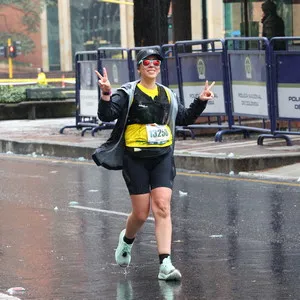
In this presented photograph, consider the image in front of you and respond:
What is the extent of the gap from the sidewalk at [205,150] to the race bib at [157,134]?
6348 millimetres

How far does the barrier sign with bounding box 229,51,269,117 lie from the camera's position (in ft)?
57.9

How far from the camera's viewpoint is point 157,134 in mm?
8492

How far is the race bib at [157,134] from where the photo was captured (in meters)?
8.45

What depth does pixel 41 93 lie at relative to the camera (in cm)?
2870

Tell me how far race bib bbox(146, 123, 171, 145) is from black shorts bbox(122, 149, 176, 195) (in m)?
0.11

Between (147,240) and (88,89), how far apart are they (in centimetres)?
1217

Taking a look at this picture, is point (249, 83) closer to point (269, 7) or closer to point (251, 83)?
point (251, 83)

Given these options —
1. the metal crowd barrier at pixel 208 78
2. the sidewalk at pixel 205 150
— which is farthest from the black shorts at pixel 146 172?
the metal crowd barrier at pixel 208 78

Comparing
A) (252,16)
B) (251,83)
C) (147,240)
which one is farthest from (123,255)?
(252,16)

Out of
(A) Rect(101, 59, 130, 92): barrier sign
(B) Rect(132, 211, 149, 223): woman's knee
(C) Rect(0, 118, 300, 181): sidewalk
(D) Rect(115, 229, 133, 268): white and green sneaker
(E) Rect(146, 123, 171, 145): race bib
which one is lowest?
(D) Rect(115, 229, 133, 268): white and green sneaker

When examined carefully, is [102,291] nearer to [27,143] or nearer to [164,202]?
[164,202]

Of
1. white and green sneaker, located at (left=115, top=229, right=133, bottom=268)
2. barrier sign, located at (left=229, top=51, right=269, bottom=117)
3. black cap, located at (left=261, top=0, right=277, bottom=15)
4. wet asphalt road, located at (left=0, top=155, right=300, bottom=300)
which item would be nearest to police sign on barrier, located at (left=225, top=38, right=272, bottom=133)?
barrier sign, located at (left=229, top=51, right=269, bottom=117)

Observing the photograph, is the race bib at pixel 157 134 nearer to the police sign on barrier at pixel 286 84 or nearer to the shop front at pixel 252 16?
the police sign on barrier at pixel 286 84

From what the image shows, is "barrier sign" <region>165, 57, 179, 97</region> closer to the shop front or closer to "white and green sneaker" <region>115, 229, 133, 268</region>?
the shop front
